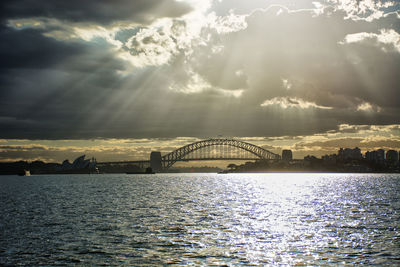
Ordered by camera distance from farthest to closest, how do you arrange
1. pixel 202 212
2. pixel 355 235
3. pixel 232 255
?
1. pixel 202 212
2. pixel 355 235
3. pixel 232 255

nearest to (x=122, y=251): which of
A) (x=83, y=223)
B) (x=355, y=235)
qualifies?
(x=83, y=223)

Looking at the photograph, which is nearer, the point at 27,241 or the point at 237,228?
the point at 27,241

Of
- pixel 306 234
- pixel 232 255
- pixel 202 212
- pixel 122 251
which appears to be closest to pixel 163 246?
pixel 122 251

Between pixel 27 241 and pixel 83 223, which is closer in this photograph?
pixel 27 241

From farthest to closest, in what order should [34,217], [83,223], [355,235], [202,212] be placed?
[202,212], [34,217], [83,223], [355,235]

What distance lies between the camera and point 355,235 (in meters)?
31.4

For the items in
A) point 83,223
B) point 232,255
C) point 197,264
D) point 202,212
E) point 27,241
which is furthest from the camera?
point 202,212

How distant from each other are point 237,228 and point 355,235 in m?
9.82

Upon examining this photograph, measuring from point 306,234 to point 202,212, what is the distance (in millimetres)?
17919

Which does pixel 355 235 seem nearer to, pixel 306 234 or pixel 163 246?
pixel 306 234

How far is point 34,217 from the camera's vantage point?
141 feet

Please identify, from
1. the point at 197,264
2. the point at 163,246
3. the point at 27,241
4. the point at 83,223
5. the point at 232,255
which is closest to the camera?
the point at 197,264

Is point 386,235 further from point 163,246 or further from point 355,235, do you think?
point 163,246

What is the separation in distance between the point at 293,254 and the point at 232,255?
3.89 metres
